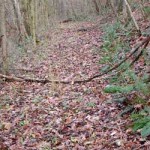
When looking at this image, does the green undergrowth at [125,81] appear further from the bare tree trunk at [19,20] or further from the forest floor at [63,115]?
the bare tree trunk at [19,20]

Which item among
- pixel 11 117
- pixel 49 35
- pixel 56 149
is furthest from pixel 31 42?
pixel 56 149

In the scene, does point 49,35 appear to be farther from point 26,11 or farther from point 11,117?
point 11,117

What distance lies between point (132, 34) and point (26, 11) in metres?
8.67

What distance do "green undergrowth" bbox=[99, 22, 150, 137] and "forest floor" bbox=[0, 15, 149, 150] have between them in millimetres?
219

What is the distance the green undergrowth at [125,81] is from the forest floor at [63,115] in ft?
0.72

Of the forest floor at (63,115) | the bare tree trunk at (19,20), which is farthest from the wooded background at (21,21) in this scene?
the forest floor at (63,115)

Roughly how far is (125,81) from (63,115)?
2.16 meters

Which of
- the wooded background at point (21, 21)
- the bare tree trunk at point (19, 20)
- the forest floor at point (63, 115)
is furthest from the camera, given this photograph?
the bare tree trunk at point (19, 20)

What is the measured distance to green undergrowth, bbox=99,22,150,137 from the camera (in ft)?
22.1

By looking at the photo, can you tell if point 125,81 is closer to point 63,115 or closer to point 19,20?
point 63,115

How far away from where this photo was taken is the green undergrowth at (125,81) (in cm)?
674

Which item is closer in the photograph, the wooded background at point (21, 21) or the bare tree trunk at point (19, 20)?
→ the wooded background at point (21, 21)

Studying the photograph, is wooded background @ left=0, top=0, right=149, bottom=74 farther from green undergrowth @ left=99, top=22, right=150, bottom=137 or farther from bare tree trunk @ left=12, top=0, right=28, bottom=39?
green undergrowth @ left=99, top=22, right=150, bottom=137

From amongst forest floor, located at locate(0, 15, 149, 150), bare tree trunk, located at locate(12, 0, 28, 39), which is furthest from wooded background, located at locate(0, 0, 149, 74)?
forest floor, located at locate(0, 15, 149, 150)
